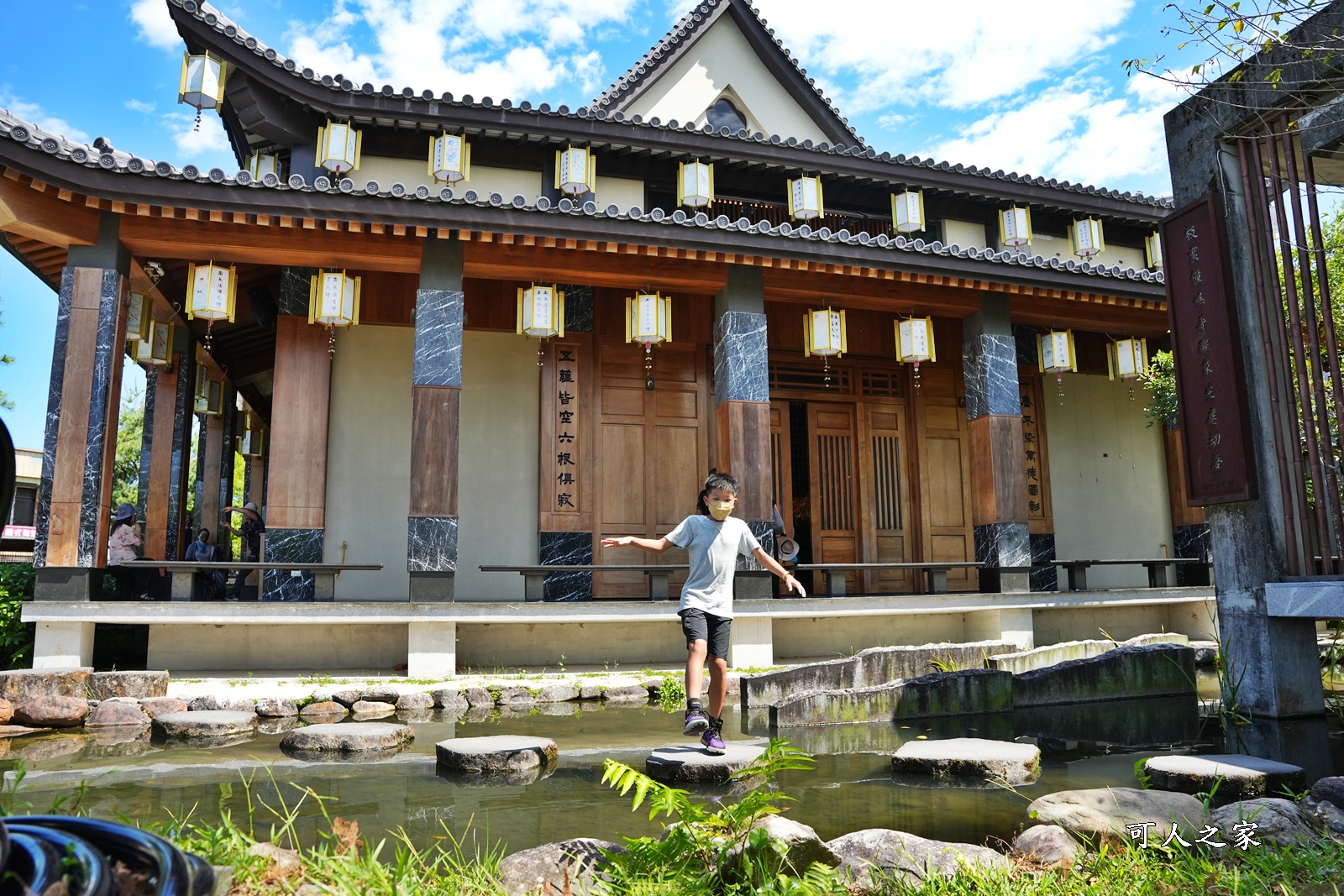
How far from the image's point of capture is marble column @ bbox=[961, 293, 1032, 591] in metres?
10.8

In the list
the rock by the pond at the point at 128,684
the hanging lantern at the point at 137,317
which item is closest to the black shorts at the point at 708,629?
the rock by the pond at the point at 128,684

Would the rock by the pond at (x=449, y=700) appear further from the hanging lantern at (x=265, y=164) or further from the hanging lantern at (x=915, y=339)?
the hanging lantern at (x=265, y=164)

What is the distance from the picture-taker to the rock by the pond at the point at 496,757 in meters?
5.04

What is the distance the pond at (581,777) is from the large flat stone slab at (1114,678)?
0.18 m

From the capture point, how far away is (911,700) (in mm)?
6875

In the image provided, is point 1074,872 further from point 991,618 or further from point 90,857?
point 991,618

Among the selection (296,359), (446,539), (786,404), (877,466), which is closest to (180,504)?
(296,359)

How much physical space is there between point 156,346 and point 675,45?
8.24 m

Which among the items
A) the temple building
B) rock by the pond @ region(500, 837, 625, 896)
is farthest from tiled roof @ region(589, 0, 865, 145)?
rock by the pond @ region(500, 837, 625, 896)

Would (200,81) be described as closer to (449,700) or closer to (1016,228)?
(449,700)

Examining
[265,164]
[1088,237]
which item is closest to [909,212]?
[1088,237]

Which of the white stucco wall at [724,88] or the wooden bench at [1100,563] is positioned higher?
the white stucco wall at [724,88]

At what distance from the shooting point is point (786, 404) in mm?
12344

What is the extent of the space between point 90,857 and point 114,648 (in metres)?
8.47
